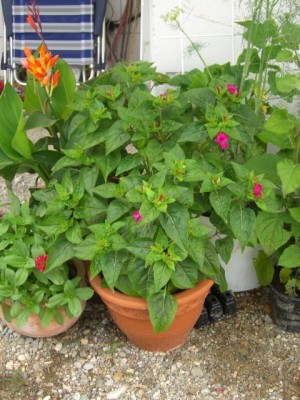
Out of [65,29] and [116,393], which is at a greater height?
[65,29]

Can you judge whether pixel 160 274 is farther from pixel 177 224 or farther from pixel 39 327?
pixel 39 327

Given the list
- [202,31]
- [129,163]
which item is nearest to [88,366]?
[129,163]

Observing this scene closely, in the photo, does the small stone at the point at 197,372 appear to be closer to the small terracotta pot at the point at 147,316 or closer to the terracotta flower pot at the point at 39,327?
the small terracotta pot at the point at 147,316

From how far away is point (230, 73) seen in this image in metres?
2.03

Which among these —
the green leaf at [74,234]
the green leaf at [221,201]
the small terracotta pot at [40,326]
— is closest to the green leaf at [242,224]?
the green leaf at [221,201]

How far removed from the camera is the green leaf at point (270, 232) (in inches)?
77.5

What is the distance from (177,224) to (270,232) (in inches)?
20.0

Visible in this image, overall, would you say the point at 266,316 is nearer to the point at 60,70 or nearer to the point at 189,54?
the point at 189,54

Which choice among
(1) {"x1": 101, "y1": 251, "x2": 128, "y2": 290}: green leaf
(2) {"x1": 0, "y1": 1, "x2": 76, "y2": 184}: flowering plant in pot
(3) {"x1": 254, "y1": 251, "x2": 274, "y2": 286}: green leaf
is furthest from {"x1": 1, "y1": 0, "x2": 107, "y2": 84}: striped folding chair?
(1) {"x1": 101, "y1": 251, "x2": 128, "y2": 290}: green leaf

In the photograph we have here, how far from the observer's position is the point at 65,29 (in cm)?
376

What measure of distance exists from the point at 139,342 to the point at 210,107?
3.07 ft

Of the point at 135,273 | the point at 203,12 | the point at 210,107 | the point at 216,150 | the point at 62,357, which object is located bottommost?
the point at 62,357

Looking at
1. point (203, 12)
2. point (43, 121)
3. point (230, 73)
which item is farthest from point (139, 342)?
point (203, 12)

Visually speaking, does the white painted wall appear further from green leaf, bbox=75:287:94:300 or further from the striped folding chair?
the striped folding chair
